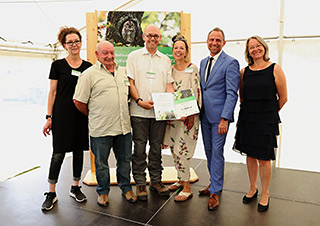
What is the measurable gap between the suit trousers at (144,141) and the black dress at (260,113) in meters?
0.84

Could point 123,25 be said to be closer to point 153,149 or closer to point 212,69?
point 212,69

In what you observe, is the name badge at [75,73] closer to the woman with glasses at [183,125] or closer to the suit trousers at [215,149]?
the woman with glasses at [183,125]

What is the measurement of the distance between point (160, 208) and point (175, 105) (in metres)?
1.04

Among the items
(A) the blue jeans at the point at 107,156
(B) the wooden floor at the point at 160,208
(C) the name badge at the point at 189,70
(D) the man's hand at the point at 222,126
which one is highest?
(C) the name badge at the point at 189,70

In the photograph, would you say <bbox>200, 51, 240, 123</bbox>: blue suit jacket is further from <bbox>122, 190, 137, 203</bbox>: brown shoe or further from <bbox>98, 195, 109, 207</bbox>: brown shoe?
<bbox>98, 195, 109, 207</bbox>: brown shoe

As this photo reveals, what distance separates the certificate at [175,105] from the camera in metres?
2.21

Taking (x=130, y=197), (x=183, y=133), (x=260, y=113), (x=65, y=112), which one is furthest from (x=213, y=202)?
(x=65, y=112)

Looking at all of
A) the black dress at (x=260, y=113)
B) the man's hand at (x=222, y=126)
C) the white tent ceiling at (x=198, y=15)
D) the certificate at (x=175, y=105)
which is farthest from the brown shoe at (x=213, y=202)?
the white tent ceiling at (x=198, y=15)

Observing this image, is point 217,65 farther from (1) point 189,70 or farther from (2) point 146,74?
(2) point 146,74

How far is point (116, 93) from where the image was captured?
2.15 meters

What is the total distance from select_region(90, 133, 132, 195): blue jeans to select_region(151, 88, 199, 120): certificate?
1.36 ft

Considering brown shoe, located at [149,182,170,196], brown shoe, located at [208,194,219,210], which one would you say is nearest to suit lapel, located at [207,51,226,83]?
brown shoe, located at [208,194,219,210]

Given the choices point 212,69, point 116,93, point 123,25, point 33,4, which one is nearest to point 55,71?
point 116,93

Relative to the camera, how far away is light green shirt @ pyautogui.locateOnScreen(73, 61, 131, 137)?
6.81ft
